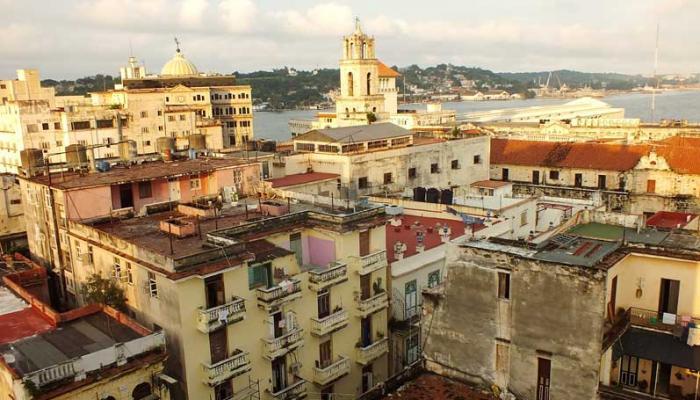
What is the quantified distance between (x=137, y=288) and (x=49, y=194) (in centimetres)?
795

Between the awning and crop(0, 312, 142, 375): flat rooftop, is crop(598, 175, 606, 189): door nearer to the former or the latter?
the awning

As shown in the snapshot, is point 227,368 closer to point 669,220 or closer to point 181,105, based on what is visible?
point 669,220

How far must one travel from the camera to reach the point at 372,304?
78.7 ft

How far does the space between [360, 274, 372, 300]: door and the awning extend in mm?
9706

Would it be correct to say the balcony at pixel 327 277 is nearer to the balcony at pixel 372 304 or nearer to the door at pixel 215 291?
the balcony at pixel 372 304

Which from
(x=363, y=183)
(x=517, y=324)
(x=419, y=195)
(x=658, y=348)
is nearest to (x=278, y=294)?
(x=517, y=324)

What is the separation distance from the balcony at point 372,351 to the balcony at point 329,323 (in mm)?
1845

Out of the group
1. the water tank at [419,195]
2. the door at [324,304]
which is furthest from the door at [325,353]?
the water tank at [419,195]

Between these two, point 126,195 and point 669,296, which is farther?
point 126,195

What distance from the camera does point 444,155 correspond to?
149 feet

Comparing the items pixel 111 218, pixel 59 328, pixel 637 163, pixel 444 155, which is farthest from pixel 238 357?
pixel 637 163

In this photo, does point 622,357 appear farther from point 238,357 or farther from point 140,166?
point 140,166

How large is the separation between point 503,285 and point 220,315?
8.77m

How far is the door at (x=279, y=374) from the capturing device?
2120 centimetres
